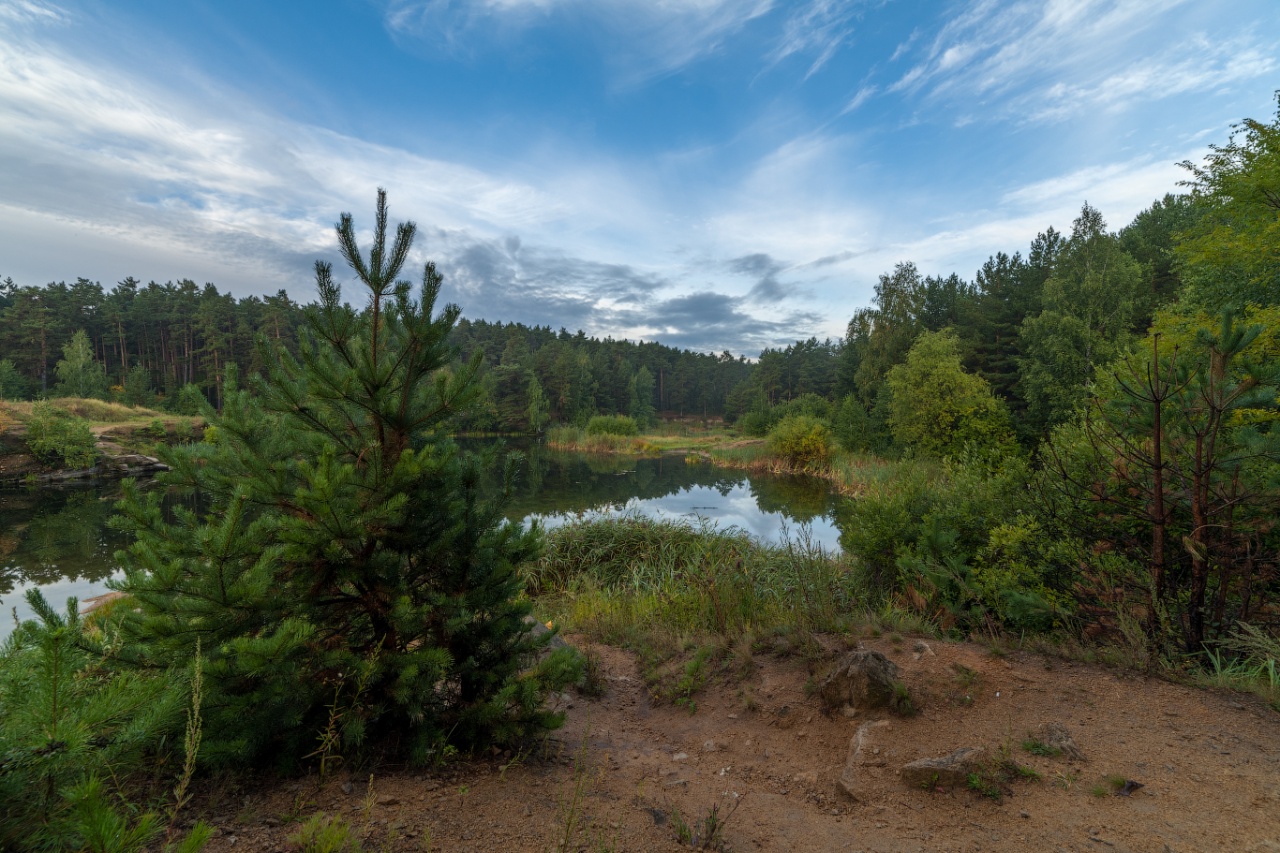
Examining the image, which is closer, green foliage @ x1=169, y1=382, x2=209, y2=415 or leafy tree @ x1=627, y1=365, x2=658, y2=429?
green foliage @ x1=169, y1=382, x2=209, y2=415

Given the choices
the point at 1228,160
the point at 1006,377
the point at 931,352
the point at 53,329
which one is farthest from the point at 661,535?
the point at 53,329

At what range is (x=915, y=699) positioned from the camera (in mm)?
3826

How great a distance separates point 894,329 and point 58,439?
44.3m

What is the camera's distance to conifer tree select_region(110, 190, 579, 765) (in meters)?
2.44

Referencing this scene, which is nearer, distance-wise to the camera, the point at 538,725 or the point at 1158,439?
the point at 538,725

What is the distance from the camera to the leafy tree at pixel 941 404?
24.6 m

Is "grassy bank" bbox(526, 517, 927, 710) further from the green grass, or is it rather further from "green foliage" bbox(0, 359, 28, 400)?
"green foliage" bbox(0, 359, 28, 400)

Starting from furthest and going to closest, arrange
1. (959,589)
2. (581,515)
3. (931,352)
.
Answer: (931,352)
(581,515)
(959,589)

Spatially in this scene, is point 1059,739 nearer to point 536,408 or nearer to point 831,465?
point 831,465

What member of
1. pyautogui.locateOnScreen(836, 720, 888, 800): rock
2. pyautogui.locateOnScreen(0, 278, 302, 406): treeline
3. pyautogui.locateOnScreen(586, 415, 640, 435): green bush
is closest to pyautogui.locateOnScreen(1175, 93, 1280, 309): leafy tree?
pyautogui.locateOnScreen(836, 720, 888, 800): rock

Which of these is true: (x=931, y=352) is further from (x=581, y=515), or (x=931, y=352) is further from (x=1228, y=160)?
(x=581, y=515)

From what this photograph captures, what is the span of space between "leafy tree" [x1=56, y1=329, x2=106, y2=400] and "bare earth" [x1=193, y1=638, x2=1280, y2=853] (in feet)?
176

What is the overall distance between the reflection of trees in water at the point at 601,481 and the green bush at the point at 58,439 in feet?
62.4

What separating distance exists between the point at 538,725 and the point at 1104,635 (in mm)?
4626
